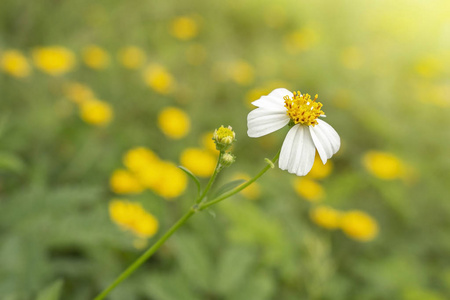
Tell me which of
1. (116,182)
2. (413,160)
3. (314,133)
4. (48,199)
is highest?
(314,133)

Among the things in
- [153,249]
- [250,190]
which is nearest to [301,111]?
[153,249]

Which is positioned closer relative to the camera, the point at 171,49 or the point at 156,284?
the point at 156,284

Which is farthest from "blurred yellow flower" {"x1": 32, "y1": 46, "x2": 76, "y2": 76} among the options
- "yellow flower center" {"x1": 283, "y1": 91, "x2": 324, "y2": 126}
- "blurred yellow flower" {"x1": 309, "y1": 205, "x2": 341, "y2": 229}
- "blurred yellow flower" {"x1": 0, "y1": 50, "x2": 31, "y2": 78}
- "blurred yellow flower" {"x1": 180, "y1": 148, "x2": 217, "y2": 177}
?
"yellow flower center" {"x1": 283, "y1": 91, "x2": 324, "y2": 126}

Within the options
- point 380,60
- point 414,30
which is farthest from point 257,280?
point 414,30

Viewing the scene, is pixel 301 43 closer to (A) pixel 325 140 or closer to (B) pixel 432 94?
(B) pixel 432 94

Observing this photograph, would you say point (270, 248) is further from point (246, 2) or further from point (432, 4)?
point (432, 4)

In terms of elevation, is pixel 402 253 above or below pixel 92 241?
below
